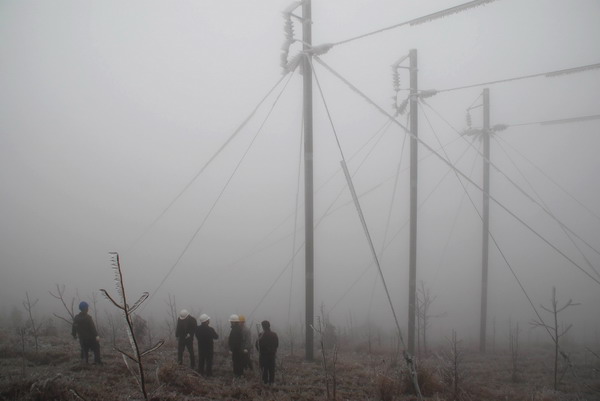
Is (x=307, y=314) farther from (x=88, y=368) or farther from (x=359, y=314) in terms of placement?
(x=359, y=314)

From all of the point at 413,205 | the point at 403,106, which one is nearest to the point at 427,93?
the point at 403,106

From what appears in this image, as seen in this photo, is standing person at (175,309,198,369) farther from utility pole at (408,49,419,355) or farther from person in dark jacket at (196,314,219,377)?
utility pole at (408,49,419,355)

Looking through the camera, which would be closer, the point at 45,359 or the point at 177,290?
the point at 45,359

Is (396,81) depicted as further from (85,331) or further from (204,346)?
(85,331)

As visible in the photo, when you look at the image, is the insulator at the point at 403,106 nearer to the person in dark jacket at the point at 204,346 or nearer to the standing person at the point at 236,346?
the standing person at the point at 236,346

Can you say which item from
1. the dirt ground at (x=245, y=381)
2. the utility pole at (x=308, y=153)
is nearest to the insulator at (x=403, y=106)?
the utility pole at (x=308, y=153)

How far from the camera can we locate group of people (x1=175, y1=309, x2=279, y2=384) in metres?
7.10

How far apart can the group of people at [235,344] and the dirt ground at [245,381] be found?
0.90 feet

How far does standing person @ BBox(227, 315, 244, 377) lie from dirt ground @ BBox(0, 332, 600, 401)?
0.75ft

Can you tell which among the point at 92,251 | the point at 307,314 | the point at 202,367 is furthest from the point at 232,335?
the point at 92,251

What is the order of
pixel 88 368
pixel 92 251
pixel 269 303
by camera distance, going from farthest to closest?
1. pixel 92 251
2. pixel 269 303
3. pixel 88 368

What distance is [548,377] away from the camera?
9.99m

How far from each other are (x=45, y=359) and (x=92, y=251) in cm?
5697

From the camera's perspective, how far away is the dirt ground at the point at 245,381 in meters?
5.88
